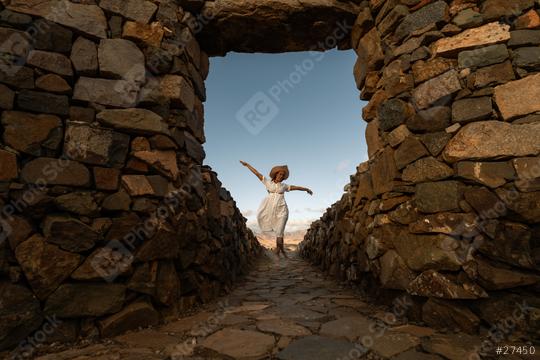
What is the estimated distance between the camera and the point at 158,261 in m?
2.44

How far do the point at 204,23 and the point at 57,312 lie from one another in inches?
122

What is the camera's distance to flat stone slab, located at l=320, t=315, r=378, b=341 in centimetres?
204

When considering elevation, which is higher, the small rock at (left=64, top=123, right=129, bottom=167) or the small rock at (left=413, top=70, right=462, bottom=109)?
the small rock at (left=413, top=70, right=462, bottom=109)

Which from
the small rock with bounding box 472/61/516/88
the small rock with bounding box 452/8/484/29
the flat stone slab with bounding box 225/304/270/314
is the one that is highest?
the small rock with bounding box 452/8/484/29

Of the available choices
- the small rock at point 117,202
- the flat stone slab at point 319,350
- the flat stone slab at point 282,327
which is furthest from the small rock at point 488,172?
the small rock at point 117,202

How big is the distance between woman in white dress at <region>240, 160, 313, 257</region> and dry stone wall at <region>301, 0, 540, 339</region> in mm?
3646

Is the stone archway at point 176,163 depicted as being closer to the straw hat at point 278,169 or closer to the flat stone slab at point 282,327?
the flat stone slab at point 282,327

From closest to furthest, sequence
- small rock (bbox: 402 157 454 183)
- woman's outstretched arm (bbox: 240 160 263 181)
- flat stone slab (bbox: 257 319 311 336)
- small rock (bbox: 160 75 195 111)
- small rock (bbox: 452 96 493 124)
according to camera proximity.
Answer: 1. flat stone slab (bbox: 257 319 311 336)
2. small rock (bbox: 452 96 493 124)
3. small rock (bbox: 402 157 454 183)
4. small rock (bbox: 160 75 195 111)
5. woman's outstretched arm (bbox: 240 160 263 181)

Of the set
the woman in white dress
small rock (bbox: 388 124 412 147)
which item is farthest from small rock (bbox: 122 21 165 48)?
the woman in white dress

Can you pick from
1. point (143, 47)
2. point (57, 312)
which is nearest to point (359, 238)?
point (57, 312)

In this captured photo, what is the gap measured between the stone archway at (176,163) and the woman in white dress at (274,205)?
3492mm

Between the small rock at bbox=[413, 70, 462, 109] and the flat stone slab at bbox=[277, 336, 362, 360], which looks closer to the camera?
the flat stone slab at bbox=[277, 336, 362, 360]

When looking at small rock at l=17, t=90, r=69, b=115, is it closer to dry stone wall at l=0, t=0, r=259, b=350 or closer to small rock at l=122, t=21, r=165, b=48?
dry stone wall at l=0, t=0, r=259, b=350

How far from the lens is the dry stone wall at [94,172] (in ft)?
6.32
